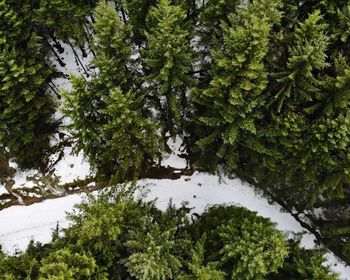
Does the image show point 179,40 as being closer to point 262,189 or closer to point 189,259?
point 189,259

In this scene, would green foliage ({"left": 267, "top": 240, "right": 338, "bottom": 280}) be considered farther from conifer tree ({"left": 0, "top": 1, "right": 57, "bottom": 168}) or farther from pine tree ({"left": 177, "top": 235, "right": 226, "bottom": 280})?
conifer tree ({"left": 0, "top": 1, "right": 57, "bottom": 168})

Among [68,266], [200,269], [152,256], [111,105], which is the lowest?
[68,266]

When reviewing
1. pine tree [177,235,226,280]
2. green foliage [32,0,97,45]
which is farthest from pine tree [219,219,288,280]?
green foliage [32,0,97,45]

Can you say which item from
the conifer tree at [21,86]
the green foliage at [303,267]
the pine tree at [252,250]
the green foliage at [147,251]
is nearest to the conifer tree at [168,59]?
the green foliage at [147,251]

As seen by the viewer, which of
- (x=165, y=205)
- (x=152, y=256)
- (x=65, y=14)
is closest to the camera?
(x=152, y=256)

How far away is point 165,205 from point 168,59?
484 inches

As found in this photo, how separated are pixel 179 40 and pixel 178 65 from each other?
4.59ft

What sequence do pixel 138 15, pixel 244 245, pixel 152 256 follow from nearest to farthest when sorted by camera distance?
pixel 152 256, pixel 244 245, pixel 138 15

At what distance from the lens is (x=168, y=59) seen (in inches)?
780

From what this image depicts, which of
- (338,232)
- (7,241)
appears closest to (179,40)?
(338,232)

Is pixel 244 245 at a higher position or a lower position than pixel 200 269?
higher

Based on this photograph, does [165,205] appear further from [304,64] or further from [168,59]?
[304,64]

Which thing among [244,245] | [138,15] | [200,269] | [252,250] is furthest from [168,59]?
[200,269]

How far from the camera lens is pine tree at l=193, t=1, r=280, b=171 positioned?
18.5m
